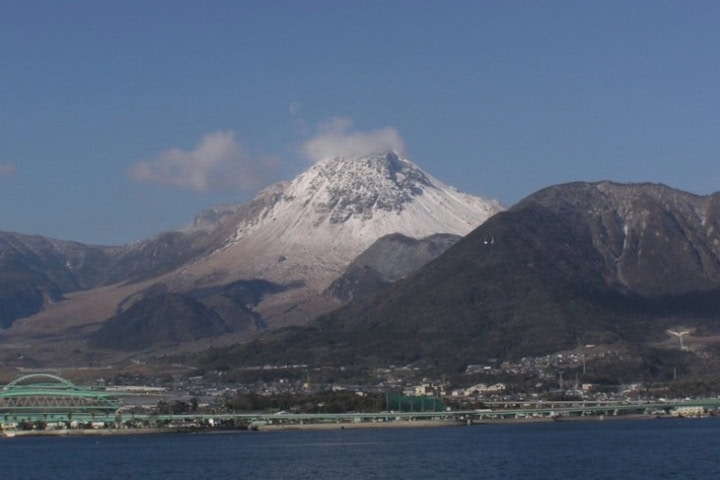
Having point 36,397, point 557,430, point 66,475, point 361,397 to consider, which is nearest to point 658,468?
point 66,475

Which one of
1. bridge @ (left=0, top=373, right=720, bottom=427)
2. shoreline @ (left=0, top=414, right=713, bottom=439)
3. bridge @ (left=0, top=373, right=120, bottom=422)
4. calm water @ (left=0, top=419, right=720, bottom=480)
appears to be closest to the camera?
calm water @ (left=0, top=419, right=720, bottom=480)

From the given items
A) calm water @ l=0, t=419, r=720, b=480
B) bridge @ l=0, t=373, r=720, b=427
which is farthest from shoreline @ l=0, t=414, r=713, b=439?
calm water @ l=0, t=419, r=720, b=480

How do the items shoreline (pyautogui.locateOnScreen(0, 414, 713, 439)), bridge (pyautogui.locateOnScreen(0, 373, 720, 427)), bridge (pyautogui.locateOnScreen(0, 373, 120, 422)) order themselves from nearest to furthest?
A: shoreline (pyautogui.locateOnScreen(0, 414, 713, 439))
bridge (pyautogui.locateOnScreen(0, 373, 720, 427))
bridge (pyautogui.locateOnScreen(0, 373, 120, 422))

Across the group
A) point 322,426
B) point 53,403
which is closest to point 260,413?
point 322,426

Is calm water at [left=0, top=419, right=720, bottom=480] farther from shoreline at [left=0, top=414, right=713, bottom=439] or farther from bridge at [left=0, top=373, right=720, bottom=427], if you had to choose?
bridge at [left=0, top=373, right=720, bottom=427]

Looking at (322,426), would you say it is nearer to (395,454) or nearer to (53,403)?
(53,403)

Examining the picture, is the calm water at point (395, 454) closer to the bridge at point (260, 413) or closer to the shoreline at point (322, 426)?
the shoreline at point (322, 426)

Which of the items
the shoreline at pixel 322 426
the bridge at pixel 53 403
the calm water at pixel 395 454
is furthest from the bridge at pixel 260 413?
the calm water at pixel 395 454

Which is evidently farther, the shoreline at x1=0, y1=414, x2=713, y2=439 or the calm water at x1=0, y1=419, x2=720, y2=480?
the shoreline at x1=0, y1=414, x2=713, y2=439
